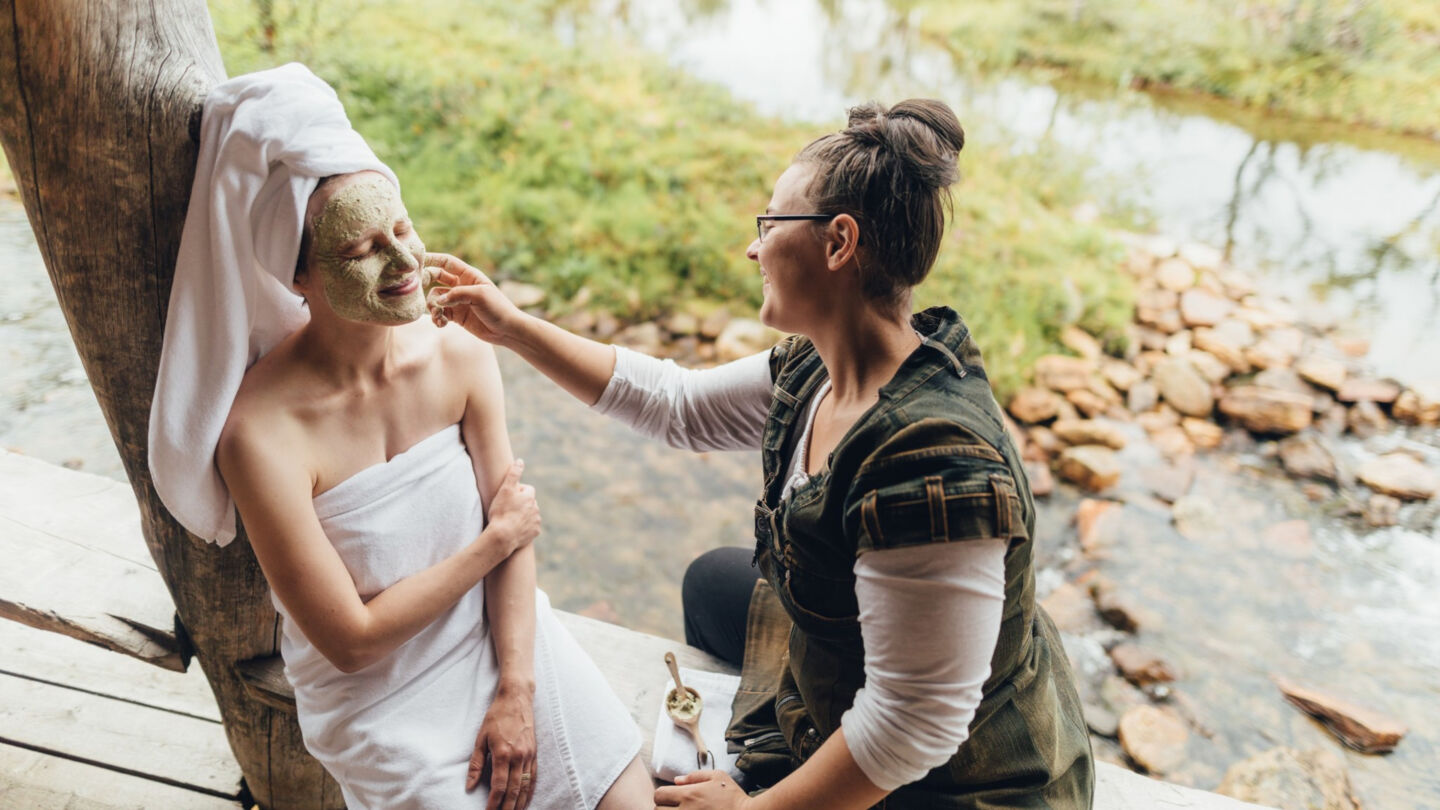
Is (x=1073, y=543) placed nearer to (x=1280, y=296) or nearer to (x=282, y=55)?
(x=1280, y=296)

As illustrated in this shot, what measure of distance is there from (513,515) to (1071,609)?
274 cm

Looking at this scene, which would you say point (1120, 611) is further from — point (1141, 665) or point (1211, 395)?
point (1211, 395)

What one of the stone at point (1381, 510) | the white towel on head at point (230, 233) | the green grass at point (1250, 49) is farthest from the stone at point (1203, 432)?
the green grass at point (1250, 49)

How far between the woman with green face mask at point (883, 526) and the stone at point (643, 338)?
301 cm

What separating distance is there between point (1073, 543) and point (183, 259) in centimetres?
362

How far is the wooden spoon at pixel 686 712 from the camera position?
1711 mm

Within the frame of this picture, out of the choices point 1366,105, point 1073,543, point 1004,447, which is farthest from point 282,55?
point 1366,105

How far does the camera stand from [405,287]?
139 centimetres

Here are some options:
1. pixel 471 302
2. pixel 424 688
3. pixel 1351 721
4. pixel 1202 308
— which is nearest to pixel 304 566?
pixel 424 688

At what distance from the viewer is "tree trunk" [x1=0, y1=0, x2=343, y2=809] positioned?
1.30 m

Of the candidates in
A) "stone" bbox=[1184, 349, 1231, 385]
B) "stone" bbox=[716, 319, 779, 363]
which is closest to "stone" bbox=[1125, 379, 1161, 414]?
"stone" bbox=[1184, 349, 1231, 385]

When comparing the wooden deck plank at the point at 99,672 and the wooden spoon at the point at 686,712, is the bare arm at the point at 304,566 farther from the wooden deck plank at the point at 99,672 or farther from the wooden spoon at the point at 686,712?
the wooden deck plank at the point at 99,672

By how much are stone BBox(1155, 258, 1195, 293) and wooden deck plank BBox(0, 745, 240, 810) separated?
5312 mm

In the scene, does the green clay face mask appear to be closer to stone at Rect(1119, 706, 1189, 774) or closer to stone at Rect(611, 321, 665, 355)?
stone at Rect(1119, 706, 1189, 774)
